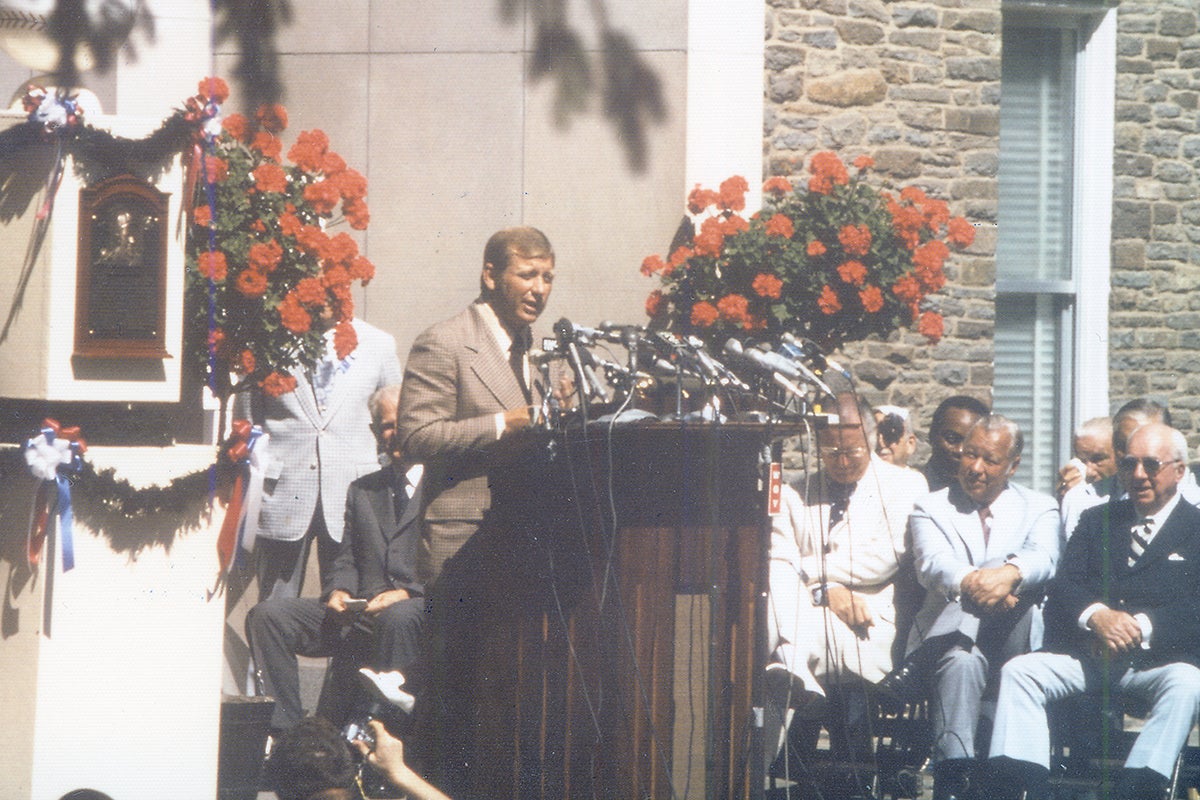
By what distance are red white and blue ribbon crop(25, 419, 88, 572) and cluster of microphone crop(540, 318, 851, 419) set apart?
4.16ft

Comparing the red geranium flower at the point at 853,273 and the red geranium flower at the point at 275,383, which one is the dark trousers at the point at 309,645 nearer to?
the red geranium flower at the point at 275,383

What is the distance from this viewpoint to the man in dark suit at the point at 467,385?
478cm

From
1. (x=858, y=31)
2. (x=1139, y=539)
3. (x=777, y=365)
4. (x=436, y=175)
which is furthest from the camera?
(x=858, y=31)

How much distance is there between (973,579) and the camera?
5.36 metres

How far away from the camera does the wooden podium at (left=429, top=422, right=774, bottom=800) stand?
158 inches

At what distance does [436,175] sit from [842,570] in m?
3.46

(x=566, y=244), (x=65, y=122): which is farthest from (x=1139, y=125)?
(x=65, y=122)

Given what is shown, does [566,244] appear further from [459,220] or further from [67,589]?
[67,589]

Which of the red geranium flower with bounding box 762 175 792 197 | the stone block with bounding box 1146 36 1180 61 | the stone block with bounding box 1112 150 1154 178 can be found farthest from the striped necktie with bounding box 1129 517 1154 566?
the stone block with bounding box 1146 36 1180 61

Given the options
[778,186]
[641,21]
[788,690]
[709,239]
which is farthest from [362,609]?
[641,21]

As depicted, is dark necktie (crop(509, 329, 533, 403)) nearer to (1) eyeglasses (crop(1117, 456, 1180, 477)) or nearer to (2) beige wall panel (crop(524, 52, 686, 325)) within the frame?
(1) eyeglasses (crop(1117, 456, 1180, 477))

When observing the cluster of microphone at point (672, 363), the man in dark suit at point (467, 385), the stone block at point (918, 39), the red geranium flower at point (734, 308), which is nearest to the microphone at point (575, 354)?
the cluster of microphone at point (672, 363)

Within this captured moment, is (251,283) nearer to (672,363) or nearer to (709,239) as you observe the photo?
(672,363)

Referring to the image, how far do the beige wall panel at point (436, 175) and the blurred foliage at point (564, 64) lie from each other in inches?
8.0
